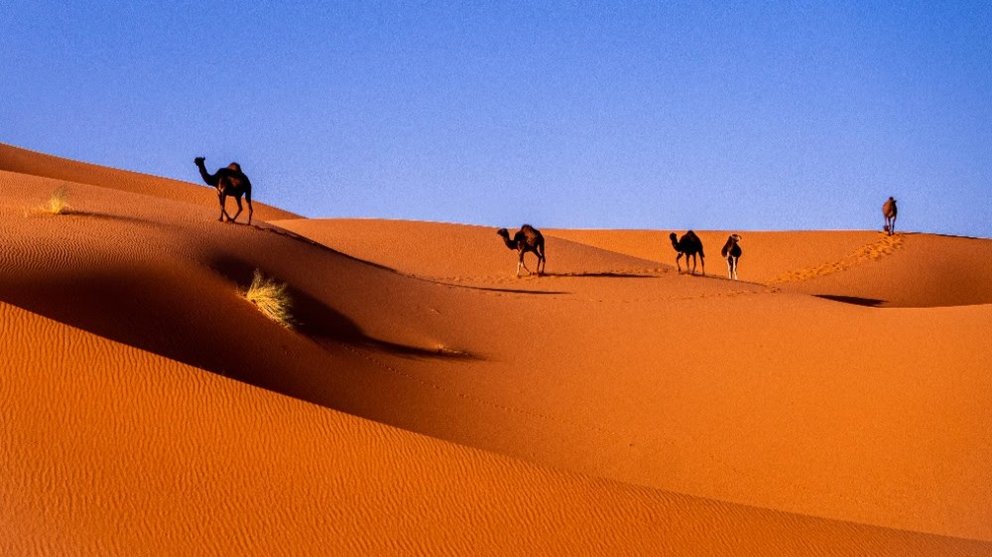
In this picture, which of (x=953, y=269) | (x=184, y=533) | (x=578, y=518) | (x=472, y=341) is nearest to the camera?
(x=184, y=533)

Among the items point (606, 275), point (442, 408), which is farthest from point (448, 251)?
point (442, 408)

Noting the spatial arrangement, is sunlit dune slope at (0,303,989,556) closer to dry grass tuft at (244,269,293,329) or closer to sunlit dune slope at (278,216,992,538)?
sunlit dune slope at (278,216,992,538)

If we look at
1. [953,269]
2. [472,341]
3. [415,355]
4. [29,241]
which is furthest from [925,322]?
[953,269]

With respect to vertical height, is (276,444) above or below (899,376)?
below

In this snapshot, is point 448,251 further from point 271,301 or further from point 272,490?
point 272,490

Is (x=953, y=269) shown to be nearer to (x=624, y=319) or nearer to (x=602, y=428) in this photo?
(x=624, y=319)

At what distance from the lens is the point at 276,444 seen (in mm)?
8320

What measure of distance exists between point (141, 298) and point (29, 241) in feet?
5.96

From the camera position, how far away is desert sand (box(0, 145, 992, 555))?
7.39 metres

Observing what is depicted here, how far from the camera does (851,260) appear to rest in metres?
45.9

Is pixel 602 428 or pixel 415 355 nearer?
pixel 602 428

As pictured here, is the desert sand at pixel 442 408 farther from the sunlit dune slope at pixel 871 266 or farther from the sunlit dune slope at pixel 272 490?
the sunlit dune slope at pixel 871 266

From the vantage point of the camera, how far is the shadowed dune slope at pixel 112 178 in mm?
56094

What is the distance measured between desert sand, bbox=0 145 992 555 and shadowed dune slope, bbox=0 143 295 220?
33.0 metres
